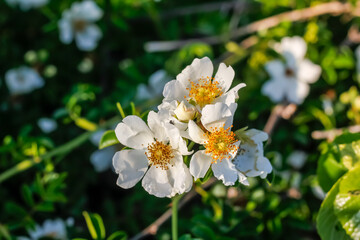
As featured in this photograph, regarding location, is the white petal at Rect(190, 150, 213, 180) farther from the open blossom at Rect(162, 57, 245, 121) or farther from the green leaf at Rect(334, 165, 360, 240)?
the green leaf at Rect(334, 165, 360, 240)

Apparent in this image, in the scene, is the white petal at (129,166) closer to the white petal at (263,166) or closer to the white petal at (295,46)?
the white petal at (263,166)

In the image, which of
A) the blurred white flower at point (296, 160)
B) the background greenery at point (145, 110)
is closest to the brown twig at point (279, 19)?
the background greenery at point (145, 110)

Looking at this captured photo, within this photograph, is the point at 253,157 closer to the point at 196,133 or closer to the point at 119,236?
the point at 196,133

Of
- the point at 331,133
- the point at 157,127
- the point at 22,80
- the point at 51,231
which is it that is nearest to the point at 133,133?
the point at 157,127

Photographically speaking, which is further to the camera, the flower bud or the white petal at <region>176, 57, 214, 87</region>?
the white petal at <region>176, 57, 214, 87</region>

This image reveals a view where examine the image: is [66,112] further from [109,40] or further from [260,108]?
[260,108]

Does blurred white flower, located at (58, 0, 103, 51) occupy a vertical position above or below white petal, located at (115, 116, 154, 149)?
above

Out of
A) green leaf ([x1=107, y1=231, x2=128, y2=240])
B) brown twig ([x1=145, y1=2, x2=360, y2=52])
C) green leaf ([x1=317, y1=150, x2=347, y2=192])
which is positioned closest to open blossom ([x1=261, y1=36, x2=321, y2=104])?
brown twig ([x1=145, y1=2, x2=360, y2=52])
